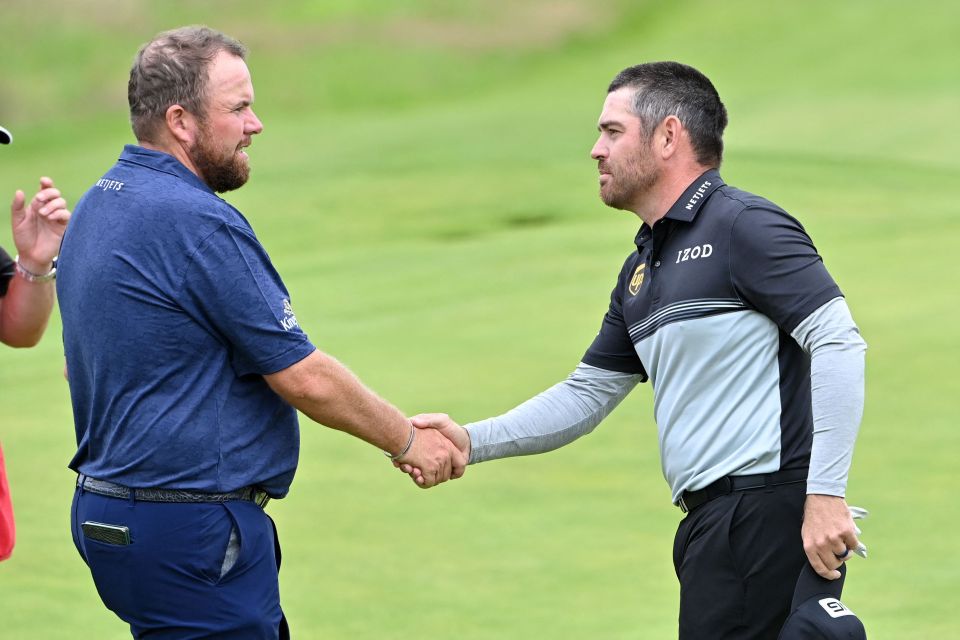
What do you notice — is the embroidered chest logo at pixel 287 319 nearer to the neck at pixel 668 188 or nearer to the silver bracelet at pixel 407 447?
the silver bracelet at pixel 407 447

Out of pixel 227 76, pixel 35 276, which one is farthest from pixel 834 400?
pixel 35 276

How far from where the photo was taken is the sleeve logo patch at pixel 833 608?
3.50m

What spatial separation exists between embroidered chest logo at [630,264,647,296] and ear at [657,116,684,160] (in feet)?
1.00

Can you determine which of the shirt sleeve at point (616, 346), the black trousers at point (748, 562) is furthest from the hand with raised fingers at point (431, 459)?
the black trousers at point (748, 562)

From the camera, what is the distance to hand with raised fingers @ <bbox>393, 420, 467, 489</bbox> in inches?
165

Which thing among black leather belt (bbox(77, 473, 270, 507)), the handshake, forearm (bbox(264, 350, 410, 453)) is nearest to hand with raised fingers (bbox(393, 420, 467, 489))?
the handshake

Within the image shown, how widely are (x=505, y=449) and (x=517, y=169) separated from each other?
14.0 meters

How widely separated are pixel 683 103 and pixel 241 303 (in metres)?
1.29

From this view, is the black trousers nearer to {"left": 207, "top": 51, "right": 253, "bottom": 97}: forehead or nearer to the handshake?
the handshake

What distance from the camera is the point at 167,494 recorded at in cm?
353

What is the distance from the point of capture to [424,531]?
21.2 ft

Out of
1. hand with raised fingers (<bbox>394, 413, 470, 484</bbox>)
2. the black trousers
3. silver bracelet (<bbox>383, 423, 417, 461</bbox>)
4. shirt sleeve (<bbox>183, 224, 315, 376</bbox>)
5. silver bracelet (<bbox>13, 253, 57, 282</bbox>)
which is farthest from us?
silver bracelet (<bbox>13, 253, 57, 282</bbox>)

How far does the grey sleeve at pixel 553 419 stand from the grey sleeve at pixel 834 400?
929 mm

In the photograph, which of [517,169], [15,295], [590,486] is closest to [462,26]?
[517,169]
